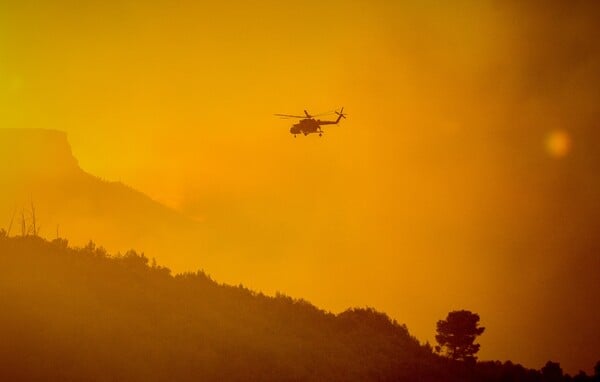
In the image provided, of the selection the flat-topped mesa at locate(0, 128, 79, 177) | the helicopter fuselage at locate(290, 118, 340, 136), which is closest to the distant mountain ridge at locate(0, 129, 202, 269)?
the flat-topped mesa at locate(0, 128, 79, 177)

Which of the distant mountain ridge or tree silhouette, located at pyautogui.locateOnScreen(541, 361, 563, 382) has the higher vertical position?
the distant mountain ridge

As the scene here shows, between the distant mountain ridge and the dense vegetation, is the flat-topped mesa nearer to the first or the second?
the distant mountain ridge

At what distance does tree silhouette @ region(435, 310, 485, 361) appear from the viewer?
43156 mm

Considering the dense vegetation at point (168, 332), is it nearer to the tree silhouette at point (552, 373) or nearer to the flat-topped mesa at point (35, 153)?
the tree silhouette at point (552, 373)

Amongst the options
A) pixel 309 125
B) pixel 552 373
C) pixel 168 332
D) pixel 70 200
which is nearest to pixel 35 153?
pixel 70 200

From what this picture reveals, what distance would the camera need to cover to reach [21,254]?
30969 millimetres

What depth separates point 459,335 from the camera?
4362 cm

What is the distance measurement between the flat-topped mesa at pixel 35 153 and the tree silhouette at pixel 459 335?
130m

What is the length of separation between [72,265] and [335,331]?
1680 cm

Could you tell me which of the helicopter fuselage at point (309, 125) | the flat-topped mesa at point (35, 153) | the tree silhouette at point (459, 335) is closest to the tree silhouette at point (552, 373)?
the tree silhouette at point (459, 335)

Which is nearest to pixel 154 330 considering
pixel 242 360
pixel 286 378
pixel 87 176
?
pixel 242 360

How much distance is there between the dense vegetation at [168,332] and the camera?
2011cm

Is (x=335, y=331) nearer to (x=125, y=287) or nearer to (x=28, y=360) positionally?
(x=125, y=287)

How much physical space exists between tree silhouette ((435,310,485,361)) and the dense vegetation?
12.6ft
